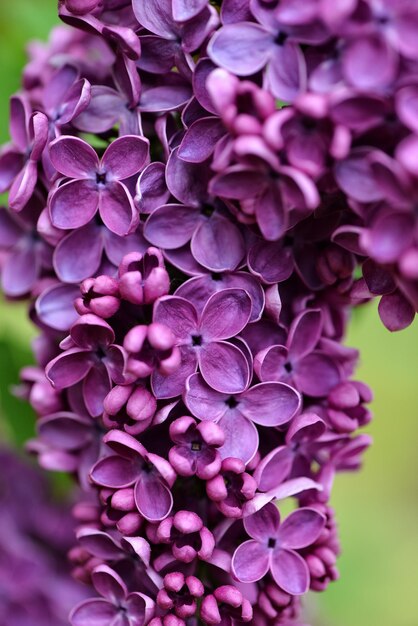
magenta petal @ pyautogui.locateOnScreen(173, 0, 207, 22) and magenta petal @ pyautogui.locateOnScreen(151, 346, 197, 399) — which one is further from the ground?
magenta petal @ pyautogui.locateOnScreen(173, 0, 207, 22)

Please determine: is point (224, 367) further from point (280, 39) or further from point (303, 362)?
point (280, 39)

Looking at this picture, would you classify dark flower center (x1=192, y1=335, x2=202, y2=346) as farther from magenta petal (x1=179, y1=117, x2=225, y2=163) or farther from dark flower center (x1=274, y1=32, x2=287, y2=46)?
dark flower center (x1=274, y1=32, x2=287, y2=46)

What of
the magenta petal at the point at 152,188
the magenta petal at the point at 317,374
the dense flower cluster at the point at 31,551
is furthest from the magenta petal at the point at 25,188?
the dense flower cluster at the point at 31,551

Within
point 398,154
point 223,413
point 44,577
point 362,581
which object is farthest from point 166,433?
point 362,581

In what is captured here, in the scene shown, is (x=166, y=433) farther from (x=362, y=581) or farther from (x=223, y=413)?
(x=362, y=581)

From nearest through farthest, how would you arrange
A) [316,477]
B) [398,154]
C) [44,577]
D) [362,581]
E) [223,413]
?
[398,154] < [223,413] < [316,477] < [44,577] < [362,581]

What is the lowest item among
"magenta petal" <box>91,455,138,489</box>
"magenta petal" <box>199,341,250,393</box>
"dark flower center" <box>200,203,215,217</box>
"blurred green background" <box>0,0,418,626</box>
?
"blurred green background" <box>0,0,418,626</box>

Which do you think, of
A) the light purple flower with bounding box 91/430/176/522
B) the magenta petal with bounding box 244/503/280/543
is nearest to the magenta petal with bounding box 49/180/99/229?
the light purple flower with bounding box 91/430/176/522

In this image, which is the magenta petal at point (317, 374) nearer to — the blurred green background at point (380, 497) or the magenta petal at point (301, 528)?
the magenta petal at point (301, 528)

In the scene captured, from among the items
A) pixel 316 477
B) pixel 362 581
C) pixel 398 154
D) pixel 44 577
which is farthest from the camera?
pixel 362 581
